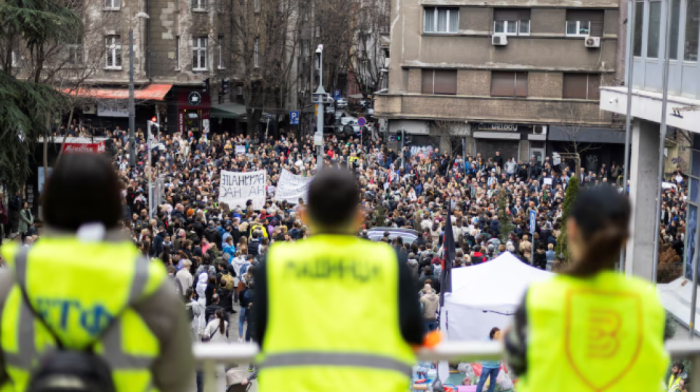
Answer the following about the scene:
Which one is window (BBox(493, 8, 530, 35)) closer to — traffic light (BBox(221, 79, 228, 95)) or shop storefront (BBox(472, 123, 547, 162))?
shop storefront (BBox(472, 123, 547, 162))

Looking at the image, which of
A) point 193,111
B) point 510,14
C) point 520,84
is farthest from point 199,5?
point 520,84

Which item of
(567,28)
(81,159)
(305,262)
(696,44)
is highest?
(567,28)

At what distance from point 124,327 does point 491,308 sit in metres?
11.4

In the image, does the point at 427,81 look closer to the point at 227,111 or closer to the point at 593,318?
the point at 227,111

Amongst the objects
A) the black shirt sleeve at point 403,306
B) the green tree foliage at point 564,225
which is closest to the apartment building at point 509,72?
the green tree foliage at point 564,225

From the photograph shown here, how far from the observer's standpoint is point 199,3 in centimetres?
5091

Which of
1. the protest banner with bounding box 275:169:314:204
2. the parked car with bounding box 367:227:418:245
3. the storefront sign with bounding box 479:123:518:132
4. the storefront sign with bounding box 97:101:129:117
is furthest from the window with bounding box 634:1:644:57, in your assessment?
the storefront sign with bounding box 97:101:129:117

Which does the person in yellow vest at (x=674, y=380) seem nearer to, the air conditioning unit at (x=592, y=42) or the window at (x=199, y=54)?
the air conditioning unit at (x=592, y=42)

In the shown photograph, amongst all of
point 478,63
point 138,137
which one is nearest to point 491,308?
point 138,137

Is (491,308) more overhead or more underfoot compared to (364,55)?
more underfoot

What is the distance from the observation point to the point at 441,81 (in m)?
44.4

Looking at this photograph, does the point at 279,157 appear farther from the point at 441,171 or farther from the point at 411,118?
the point at 411,118

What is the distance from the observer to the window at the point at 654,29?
19000 mm

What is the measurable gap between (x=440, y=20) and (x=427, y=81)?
283 cm
